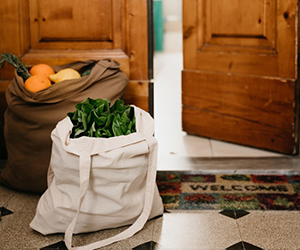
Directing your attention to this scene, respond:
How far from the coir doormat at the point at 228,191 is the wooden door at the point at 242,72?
0.51m

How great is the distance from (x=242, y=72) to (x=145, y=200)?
1.34m

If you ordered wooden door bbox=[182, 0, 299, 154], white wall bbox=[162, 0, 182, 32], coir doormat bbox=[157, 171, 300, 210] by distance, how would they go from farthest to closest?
white wall bbox=[162, 0, 182, 32]
wooden door bbox=[182, 0, 299, 154]
coir doormat bbox=[157, 171, 300, 210]

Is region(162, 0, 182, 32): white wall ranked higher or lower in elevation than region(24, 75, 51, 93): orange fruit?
higher

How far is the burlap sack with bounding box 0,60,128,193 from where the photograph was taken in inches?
87.7

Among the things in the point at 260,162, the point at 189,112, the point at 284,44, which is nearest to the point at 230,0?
the point at 284,44

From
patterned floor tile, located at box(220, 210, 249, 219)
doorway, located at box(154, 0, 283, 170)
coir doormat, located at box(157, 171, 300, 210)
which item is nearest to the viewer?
patterned floor tile, located at box(220, 210, 249, 219)

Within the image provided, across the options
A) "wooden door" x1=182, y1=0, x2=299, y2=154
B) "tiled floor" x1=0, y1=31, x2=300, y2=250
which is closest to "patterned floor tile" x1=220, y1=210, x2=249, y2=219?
"tiled floor" x1=0, y1=31, x2=300, y2=250

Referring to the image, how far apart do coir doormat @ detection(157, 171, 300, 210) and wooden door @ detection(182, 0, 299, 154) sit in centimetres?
51

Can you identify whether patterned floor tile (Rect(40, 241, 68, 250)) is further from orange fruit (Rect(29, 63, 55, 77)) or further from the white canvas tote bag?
orange fruit (Rect(29, 63, 55, 77))

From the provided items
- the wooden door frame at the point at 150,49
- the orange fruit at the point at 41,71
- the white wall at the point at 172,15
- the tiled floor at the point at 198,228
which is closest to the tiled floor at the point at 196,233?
the tiled floor at the point at 198,228

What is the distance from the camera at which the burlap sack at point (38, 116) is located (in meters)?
2.23

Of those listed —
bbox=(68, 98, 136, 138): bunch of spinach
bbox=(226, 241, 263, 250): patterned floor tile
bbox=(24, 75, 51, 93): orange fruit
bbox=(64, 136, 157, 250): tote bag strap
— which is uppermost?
bbox=(24, 75, 51, 93): orange fruit

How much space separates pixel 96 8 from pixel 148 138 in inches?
39.1

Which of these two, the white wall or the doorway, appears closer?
the doorway
